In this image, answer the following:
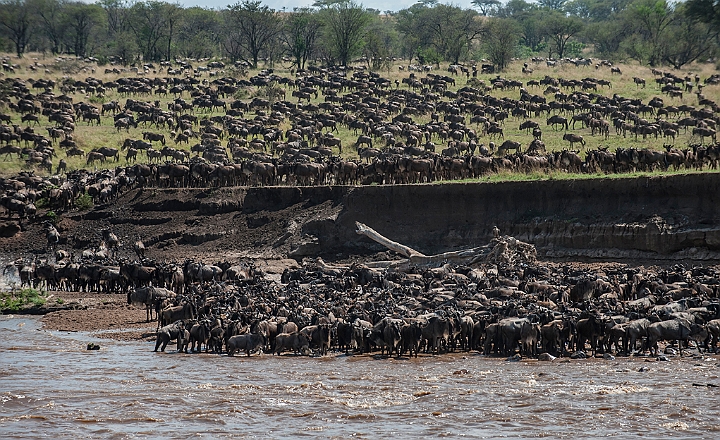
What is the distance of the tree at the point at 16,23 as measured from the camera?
288ft

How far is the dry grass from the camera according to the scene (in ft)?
145

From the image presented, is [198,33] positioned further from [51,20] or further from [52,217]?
[52,217]

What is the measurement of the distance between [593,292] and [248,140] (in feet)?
101

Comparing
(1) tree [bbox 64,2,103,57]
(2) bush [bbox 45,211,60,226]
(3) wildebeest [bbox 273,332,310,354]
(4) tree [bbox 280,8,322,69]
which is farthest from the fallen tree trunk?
(1) tree [bbox 64,2,103,57]

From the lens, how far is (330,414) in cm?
1345

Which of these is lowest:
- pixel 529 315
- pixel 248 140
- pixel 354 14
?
pixel 529 315

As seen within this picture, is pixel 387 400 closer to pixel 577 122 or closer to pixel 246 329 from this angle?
pixel 246 329

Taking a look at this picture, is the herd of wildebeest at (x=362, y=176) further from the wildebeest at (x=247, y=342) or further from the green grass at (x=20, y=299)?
the green grass at (x=20, y=299)

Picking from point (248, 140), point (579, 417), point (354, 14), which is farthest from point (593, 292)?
point (354, 14)

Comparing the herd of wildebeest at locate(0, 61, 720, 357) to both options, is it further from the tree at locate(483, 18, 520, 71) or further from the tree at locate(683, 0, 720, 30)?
the tree at locate(483, 18, 520, 71)

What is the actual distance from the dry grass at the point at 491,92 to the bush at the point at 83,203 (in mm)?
7730

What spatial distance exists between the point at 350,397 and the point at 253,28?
71.9m

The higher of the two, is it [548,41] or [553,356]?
[548,41]

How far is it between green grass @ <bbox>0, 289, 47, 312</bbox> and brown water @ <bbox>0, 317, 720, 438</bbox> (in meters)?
6.98
